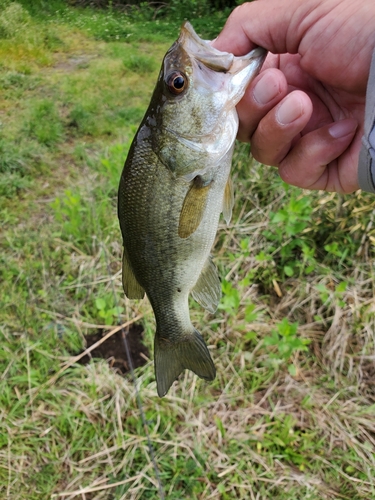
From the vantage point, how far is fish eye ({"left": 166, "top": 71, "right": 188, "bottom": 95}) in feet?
3.78

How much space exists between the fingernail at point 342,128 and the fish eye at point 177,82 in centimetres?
61

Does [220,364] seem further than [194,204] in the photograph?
Yes

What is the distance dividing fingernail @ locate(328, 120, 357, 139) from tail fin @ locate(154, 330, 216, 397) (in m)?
0.91

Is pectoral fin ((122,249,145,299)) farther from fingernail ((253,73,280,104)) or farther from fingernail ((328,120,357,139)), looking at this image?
fingernail ((328,120,357,139))

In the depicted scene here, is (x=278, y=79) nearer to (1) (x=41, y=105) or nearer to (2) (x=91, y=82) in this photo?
(1) (x=41, y=105)

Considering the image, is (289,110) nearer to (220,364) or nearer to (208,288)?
(208,288)

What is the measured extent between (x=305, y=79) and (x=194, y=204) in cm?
84

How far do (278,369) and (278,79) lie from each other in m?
1.77

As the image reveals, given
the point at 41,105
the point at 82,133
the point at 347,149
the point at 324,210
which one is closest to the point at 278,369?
the point at 324,210

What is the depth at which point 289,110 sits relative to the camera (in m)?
1.32

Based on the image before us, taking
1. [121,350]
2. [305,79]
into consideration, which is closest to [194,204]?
[305,79]

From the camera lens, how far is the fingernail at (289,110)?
1299 mm

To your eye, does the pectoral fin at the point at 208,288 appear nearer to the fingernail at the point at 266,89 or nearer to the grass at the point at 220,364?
the fingernail at the point at 266,89

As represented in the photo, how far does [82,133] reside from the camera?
468 cm
